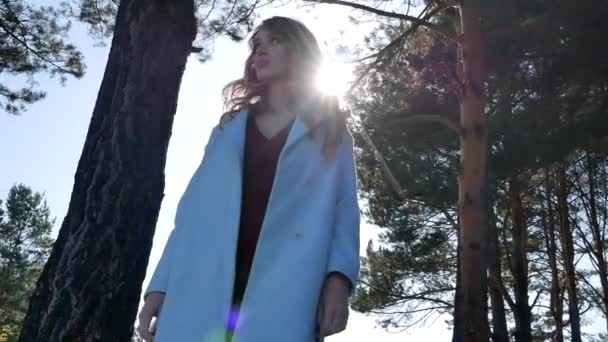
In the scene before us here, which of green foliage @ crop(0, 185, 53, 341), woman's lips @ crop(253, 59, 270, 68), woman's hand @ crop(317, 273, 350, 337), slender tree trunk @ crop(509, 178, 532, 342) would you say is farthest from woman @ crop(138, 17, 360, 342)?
green foliage @ crop(0, 185, 53, 341)

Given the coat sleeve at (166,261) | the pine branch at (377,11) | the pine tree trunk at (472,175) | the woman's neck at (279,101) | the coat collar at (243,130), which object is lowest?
the coat sleeve at (166,261)

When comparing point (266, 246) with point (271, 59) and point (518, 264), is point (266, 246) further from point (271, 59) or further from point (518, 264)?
point (518, 264)

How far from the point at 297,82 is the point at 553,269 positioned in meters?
13.1

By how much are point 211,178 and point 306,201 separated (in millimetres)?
246

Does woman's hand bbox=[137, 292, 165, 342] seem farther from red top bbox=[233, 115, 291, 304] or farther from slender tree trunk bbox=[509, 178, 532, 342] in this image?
slender tree trunk bbox=[509, 178, 532, 342]

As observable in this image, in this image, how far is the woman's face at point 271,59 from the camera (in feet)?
5.90

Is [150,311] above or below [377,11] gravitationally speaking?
below

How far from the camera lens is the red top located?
4.85ft

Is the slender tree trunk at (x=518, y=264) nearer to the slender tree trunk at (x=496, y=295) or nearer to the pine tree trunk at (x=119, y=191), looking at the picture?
the slender tree trunk at (x=496, y=295)

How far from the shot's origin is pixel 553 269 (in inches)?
535

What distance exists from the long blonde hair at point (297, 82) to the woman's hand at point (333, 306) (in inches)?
17.9

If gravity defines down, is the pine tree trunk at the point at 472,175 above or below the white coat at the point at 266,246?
above

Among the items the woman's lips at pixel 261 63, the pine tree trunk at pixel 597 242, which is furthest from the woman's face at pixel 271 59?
the pine tree trunk at pixel 597 242

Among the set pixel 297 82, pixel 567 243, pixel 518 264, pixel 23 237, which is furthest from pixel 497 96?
pixel 23 237
